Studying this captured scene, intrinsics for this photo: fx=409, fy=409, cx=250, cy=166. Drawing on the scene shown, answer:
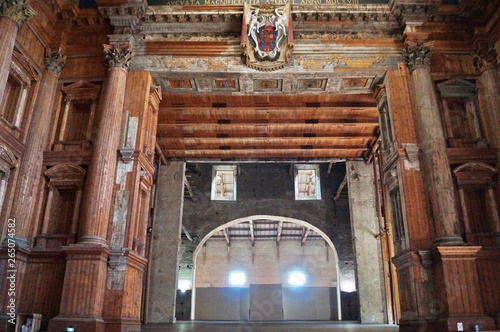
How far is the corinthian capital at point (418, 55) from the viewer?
32.4 feet

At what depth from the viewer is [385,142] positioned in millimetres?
10695

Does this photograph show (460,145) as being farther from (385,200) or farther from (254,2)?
(254,2)

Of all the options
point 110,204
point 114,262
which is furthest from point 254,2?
point 114,262

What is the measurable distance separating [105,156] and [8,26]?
3.23 m

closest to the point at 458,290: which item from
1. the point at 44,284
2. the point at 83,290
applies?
the point at 83,290

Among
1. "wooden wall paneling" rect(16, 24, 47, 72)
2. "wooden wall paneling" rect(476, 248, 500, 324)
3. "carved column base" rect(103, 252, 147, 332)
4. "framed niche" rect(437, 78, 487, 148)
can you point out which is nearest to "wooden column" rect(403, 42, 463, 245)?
"framed niche" rect(437, 78, 487, 148)

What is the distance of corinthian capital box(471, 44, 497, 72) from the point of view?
992 cm

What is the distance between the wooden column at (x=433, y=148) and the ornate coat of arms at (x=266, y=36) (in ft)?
9.95

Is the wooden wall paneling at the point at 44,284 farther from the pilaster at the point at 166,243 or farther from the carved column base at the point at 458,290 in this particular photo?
the carved column base at the point at 458,290

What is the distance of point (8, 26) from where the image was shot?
8328 millimetres

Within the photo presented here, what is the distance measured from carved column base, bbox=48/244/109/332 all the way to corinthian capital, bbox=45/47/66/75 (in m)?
4.73

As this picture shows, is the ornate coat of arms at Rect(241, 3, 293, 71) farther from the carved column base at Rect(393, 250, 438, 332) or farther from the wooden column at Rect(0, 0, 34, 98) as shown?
the carved column base at Rect(393, 250, 438, 332)

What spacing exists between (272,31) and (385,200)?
7.66 m

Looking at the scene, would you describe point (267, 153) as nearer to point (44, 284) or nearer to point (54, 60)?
point (54, 60)
